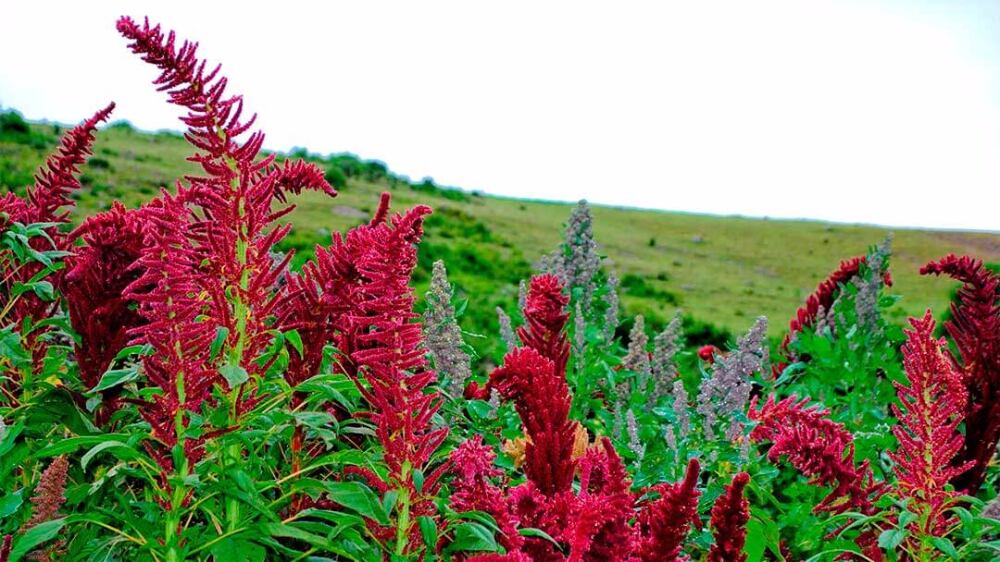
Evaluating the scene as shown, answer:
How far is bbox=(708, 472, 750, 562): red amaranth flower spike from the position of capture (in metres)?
1.64

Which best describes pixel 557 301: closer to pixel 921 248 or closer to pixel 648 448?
pixel 648 448

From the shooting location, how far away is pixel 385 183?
178 ft

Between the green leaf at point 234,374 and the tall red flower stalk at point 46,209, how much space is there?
119 centimetres

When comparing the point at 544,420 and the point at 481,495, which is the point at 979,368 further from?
the point at 481,495

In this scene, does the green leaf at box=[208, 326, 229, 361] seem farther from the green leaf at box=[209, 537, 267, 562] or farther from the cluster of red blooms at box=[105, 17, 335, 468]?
the green leaf at box=[209, 537, 267, 562]

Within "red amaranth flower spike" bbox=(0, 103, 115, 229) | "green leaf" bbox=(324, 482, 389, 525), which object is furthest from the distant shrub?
"green leaf" bbox=(324, 482, 389, 525)

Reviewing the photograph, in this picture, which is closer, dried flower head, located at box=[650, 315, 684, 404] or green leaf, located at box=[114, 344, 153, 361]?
green leaf, located at box=[114, 344, 153, 361]

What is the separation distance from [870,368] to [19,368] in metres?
4.14

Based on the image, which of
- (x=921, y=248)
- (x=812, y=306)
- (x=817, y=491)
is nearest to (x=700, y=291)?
(x=921, y=248)

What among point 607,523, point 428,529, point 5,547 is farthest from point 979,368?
point 5,547

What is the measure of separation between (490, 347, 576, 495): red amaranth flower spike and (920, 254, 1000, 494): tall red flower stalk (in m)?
2.05

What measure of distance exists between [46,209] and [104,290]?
0.79 m

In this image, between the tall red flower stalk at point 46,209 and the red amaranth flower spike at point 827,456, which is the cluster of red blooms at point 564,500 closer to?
the red amaranth flower spike at point 827,456

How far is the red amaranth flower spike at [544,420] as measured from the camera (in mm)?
1923
